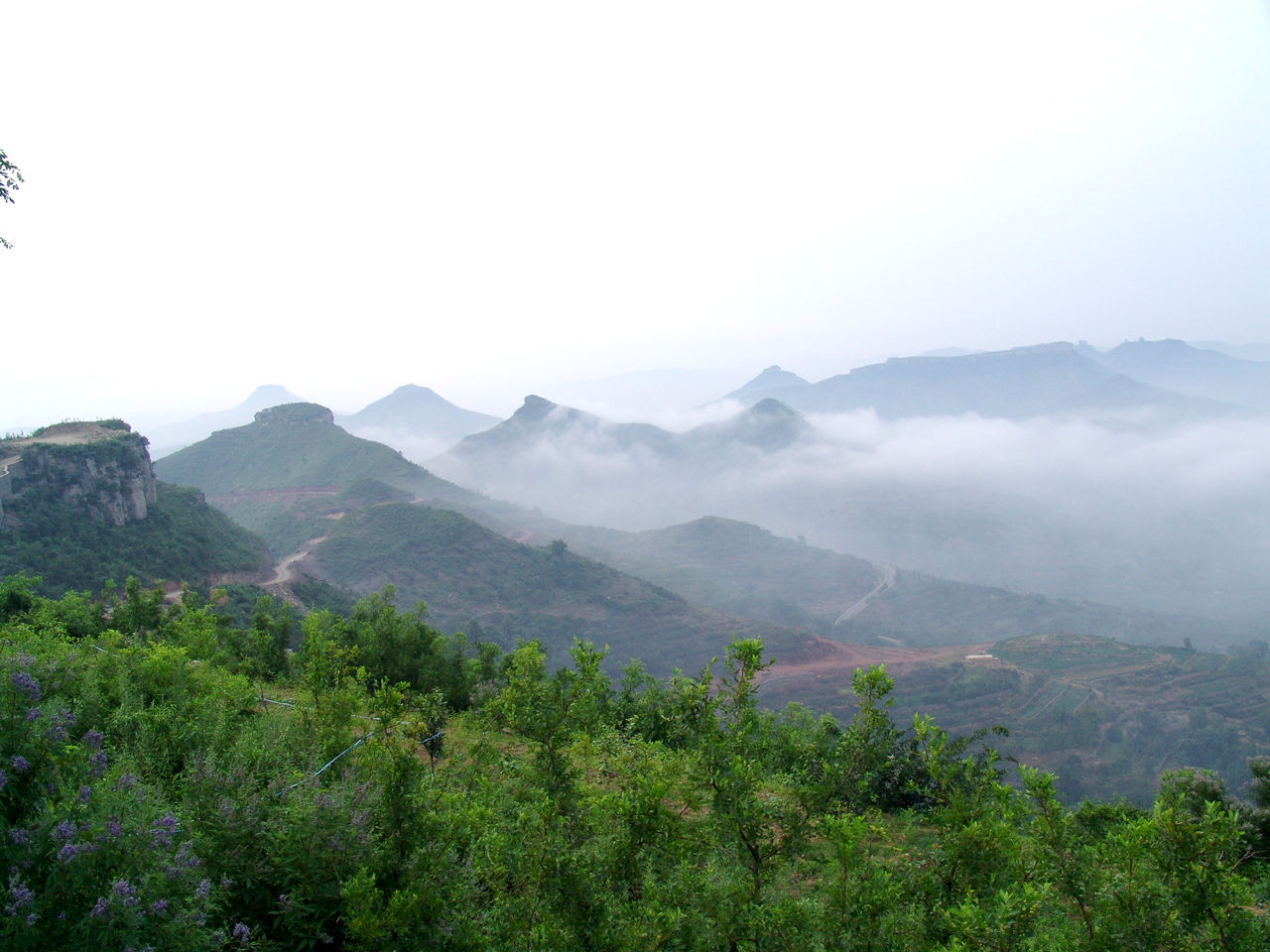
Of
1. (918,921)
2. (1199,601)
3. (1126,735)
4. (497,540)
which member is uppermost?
(918,921)

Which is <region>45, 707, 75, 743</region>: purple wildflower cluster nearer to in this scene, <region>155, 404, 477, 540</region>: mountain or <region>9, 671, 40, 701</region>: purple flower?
<region>9, 671, 40, 701</region>: purple flower

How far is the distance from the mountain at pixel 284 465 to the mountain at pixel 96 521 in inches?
1601

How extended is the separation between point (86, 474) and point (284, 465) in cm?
6303

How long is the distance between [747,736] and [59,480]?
201 ft

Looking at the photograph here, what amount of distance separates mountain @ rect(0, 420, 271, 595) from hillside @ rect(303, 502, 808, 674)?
64.1 ft

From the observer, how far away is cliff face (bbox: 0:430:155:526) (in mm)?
46688

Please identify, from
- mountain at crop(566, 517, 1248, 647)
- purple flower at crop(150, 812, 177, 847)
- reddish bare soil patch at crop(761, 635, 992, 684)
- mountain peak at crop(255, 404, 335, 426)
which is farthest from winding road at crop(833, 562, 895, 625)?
purple flower at crop(150, 812, 177, 847)

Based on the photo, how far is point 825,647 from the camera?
263 feet

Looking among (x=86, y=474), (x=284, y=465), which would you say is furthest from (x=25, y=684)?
(x=284, y=465)

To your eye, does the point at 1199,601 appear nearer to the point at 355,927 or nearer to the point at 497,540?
the point at 497,540

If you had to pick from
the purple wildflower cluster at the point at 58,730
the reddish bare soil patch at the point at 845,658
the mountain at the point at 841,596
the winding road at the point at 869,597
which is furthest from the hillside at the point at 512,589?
the purple wildflower cluster at the point at 58,730

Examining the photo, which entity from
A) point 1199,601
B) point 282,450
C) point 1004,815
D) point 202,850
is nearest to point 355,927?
point 202,850

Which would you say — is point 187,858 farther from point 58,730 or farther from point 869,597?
point 869,597

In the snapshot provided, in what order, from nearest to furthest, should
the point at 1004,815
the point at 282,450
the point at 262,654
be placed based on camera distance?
the point at 1004,815
the point at 262,654
the point at 282,450
